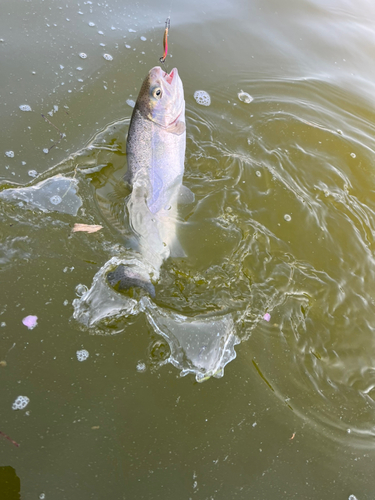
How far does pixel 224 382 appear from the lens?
2.21 meters

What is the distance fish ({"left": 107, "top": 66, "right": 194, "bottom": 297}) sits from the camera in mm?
2471

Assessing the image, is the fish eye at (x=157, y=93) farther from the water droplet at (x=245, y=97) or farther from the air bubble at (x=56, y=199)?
the water droplet at (x=245, y=97)

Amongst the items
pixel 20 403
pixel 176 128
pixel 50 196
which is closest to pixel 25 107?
pixel 50 196

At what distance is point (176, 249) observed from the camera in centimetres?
271

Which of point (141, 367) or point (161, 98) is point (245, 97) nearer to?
point (161, 98)

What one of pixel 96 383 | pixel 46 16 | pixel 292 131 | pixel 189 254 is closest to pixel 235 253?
pixel 189 254

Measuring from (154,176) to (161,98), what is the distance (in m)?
0.57

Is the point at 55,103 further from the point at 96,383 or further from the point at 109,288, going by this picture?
the point at 96,383

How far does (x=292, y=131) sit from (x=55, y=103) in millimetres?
2495

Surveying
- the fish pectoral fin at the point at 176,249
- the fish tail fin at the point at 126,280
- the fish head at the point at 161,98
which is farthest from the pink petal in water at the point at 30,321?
the fish head at the point at 161,98

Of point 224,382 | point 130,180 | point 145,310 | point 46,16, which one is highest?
point 46,16

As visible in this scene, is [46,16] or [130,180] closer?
[130,180]

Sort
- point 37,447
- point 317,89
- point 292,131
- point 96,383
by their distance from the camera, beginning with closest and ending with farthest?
point 37,447 → point 96,383 → point 292,131 → point 317,89

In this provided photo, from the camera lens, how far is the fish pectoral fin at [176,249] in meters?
2.68
